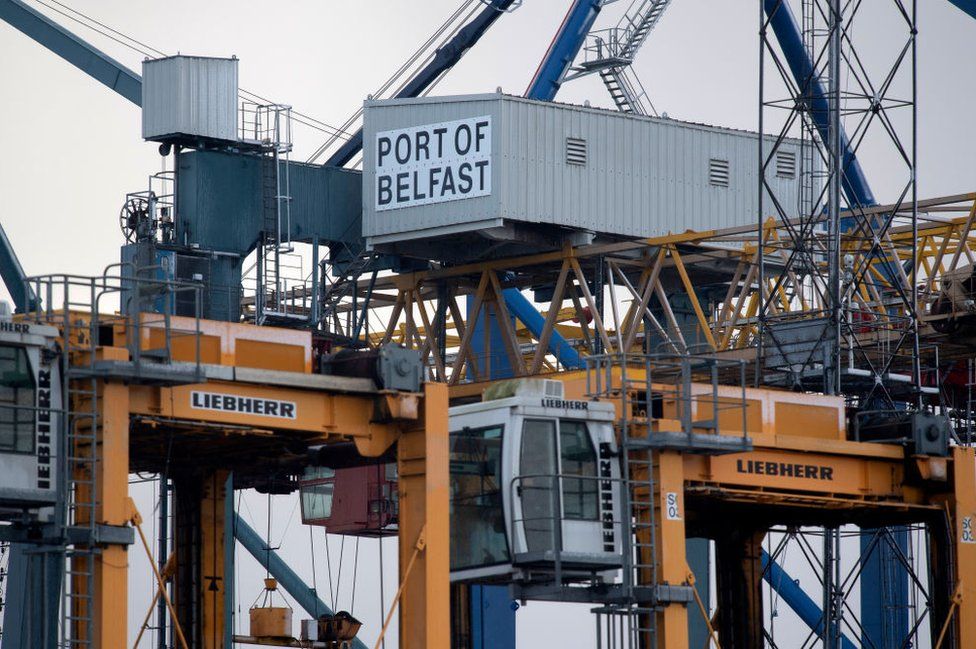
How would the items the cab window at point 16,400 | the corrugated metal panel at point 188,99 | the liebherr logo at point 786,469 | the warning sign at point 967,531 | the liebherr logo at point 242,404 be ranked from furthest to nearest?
the corrugated metal panel at point 188,99
the warning sign at point 967,531
the liebherr logo at point 786,469
the liebherr logo at point 242,404
the cab window at point 16,400

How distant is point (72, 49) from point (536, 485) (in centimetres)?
3269

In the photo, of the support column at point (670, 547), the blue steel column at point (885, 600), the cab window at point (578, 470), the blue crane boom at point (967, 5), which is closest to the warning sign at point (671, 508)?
the support column at point (670, 547)

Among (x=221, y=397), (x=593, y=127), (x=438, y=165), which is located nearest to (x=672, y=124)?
(x=593, y=127)

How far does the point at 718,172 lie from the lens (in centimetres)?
6844

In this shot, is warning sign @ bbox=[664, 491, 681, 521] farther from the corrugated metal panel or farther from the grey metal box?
the corrugated metal panel

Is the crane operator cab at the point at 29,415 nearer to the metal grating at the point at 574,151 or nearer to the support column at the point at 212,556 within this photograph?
the support column at the point at 212,556

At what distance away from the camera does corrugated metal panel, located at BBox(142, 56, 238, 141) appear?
201 ft

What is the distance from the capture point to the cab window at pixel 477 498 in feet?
156

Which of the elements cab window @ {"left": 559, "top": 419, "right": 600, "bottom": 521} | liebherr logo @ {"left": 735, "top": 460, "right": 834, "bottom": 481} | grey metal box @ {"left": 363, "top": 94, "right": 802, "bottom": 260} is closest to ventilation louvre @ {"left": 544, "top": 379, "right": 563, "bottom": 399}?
cab window @ {"left": 559, "top": 419, "right": 600, "bottom": 521}

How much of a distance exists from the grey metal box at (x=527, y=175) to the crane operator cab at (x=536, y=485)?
15972 mm

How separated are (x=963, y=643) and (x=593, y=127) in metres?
20.8

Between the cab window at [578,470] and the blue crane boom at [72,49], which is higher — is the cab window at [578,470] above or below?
below

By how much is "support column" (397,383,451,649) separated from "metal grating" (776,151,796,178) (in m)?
27.5

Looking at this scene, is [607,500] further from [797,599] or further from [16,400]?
[797,599]
